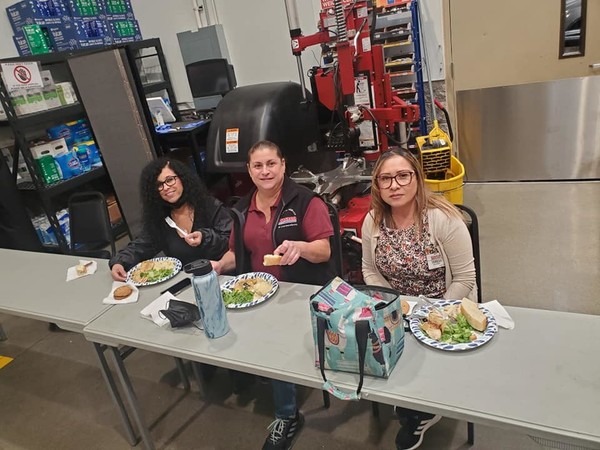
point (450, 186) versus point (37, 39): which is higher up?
point (37, 39)

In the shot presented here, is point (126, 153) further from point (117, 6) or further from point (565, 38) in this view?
point (565, 38)

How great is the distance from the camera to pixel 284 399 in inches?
73.8

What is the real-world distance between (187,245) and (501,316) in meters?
1.44

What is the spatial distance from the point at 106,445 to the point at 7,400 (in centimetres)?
88

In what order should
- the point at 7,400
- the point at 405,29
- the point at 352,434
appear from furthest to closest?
the point at 405,29 < the point at 7,400 < the point at 352,434

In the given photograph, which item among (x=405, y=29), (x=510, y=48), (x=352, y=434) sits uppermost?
(x=405, y=29)

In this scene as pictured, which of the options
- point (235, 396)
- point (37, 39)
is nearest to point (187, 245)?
point (235, 396)

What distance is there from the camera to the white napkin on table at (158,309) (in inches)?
62.2

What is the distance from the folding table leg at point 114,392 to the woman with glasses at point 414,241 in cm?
114

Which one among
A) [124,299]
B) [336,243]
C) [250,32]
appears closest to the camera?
[124,299]

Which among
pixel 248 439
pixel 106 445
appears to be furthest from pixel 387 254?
pixel 106 445

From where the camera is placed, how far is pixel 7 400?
247 cm

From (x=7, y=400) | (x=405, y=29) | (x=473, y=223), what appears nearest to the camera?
(x=473, y=223)

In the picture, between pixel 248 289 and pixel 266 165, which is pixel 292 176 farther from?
pixel 248 289
